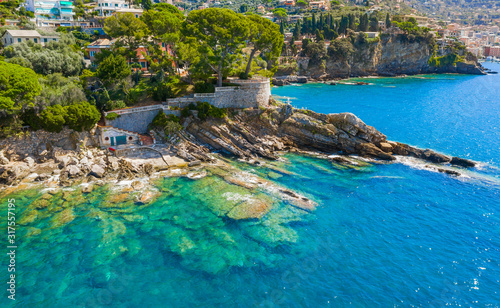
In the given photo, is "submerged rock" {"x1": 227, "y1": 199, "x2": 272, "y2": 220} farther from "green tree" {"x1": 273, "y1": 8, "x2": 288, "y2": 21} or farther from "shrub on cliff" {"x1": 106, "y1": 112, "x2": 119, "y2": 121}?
"green tree" {"x1": 273, "y1": 8, "x2": 288, "y2": 21}

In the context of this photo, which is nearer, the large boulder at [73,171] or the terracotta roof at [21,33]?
the large boulder at [73,171]

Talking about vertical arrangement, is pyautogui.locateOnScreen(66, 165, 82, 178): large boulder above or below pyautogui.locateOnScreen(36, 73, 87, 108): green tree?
Result: below

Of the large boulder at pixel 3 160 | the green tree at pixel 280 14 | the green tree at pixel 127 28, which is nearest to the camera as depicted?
the large boulder at pixel 3 160

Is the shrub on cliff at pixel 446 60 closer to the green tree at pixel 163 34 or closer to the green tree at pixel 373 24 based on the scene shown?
the green tree at pixel 373 24

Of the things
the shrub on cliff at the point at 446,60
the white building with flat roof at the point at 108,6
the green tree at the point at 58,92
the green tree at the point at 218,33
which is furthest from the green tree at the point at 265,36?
the shrub on cliff at the point at 446,60

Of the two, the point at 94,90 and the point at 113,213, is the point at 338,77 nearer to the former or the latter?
the point at 94,90

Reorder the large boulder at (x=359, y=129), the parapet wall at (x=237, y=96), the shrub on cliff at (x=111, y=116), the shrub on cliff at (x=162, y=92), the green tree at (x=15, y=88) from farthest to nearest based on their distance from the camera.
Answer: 1. the parapet wall at (x=237, y=96)
2. the shrub on cliff at (x=162, y=92)
3. the large boulder at (x=359, y=129)
4. the shrub on cliff at (x=111, y=116)
5. the green tree at (x=15, y=88)

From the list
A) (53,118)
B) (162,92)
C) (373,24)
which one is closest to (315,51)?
(373,24)

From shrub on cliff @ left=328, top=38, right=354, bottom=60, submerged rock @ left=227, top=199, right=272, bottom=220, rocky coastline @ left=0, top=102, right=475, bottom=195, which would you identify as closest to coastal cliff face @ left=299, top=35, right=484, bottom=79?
shrub on cliff @ left=328, top=38, right=354, bottom=60
